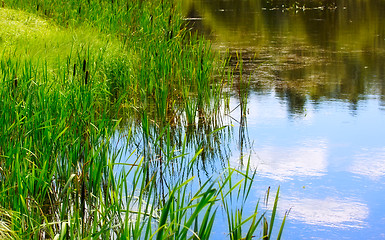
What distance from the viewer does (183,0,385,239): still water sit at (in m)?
3.09

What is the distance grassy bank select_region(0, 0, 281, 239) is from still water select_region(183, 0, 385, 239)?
28 cm

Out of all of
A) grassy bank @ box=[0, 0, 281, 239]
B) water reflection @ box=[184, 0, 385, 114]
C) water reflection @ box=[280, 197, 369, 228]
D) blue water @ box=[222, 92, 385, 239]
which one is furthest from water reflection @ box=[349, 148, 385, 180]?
water reflection @ box=[184, 0, 385, 114]

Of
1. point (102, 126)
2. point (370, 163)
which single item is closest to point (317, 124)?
point (370, 163)

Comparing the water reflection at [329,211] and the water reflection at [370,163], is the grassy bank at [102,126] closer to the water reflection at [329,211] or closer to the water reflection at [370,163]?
the water reflection at [329,211]

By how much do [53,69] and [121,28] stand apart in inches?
78.2

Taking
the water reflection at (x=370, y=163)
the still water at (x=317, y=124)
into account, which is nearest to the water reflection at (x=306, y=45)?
the still water at (x=317, y=124)

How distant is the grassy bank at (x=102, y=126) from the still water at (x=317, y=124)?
0.92 feet

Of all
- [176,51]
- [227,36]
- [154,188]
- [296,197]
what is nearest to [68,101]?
[154,188]

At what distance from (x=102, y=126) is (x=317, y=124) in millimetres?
2205

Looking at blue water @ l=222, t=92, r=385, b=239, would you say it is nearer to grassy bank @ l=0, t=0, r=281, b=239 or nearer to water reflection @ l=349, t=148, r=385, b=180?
water reflection @ l=349, t=148, r=385, b=180

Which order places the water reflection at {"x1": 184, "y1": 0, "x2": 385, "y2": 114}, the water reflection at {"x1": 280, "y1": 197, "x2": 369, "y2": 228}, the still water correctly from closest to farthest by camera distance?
the water reflection at {"x1": 280, "y1": 197, "x2": 369, "y2": 228}, the still water, the water reflection at {"x1": 184, "y1": 0, "x2": 385, "y2": 114}

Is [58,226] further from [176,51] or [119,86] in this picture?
[176,51]

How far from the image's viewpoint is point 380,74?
658 cm

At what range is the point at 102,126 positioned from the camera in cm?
306
